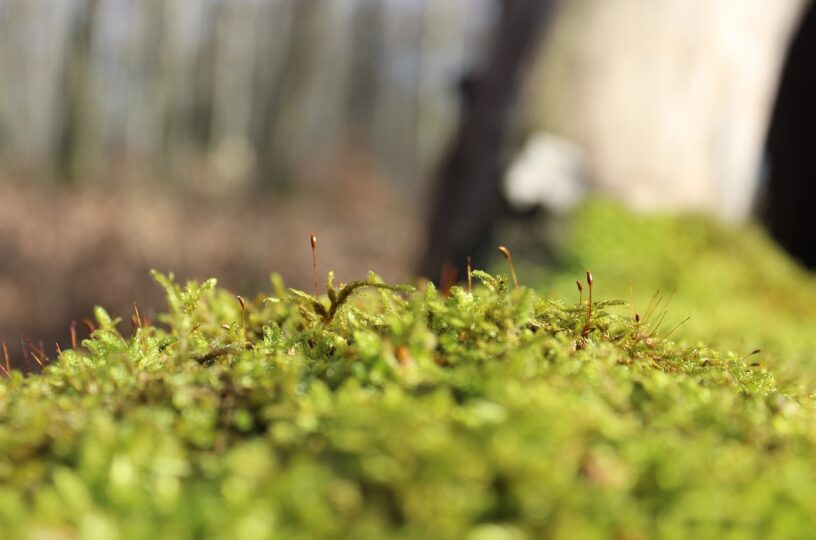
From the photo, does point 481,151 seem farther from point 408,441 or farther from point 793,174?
point 408,441

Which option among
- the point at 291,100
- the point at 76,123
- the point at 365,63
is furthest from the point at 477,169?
the point at 365,63

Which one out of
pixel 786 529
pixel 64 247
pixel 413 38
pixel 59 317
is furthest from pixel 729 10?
pixel 413 38

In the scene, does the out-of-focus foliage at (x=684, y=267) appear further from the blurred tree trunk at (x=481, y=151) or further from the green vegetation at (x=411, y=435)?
the green vegetation at (x=411, y=435)

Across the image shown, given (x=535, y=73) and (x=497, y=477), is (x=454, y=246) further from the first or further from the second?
(x=497, y=477)

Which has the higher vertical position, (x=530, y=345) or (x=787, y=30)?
(x=787, y=30)

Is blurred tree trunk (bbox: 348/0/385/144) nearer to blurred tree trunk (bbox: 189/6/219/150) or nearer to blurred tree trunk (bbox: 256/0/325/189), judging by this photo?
blurred tree trunk (bbox: 189/6/219/150)
